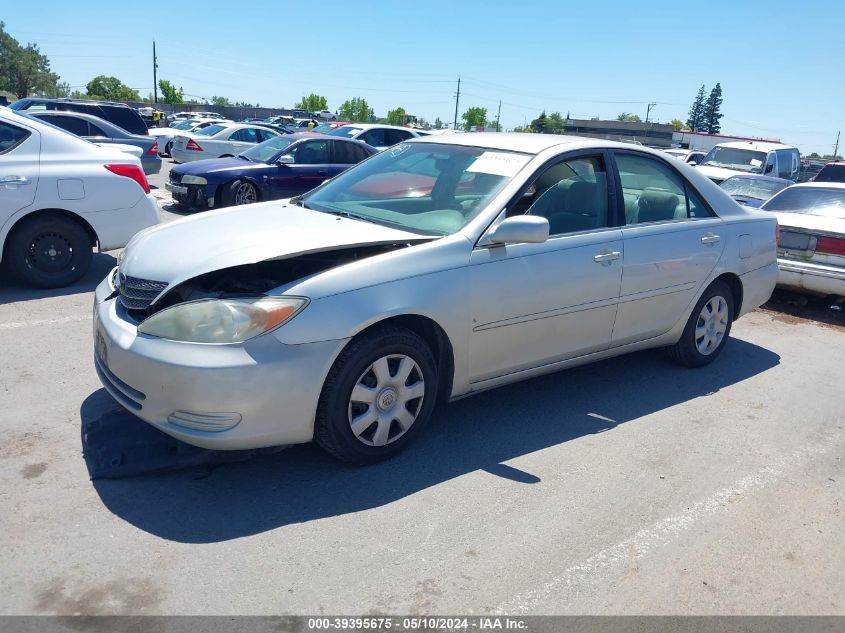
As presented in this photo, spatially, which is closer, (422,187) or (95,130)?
(422,187)

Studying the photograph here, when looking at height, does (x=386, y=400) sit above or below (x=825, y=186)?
below

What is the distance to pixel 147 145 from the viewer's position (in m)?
14.2

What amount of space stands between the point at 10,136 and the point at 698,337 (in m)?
6.16

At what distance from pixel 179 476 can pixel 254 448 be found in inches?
19.2

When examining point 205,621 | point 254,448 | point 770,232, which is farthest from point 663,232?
point 205,621

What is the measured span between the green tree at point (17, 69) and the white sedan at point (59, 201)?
2848 inches

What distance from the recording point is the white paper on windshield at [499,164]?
443cm

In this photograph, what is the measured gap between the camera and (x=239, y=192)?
1191cm

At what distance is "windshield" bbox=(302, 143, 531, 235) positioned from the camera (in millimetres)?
4285

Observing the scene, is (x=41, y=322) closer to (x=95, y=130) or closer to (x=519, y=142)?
(x=519, y=142)

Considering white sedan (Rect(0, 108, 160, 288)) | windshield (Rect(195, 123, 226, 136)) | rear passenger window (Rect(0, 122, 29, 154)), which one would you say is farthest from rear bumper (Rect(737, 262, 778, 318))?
windshield (Rect(195, 123, 226, 136))

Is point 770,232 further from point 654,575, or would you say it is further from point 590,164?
point 654,575

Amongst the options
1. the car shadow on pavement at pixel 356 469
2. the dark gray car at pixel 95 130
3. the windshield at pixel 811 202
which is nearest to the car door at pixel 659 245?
the car shadow on pavement at pixel 356 469

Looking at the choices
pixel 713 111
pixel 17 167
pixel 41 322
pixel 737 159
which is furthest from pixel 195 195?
pixel 713 111
